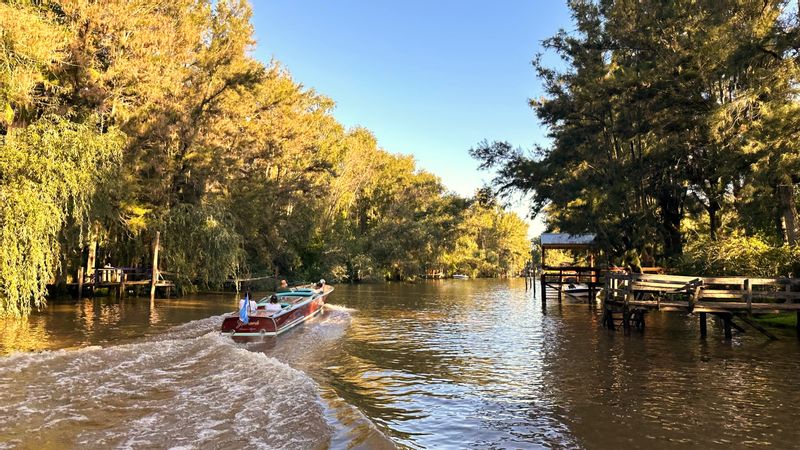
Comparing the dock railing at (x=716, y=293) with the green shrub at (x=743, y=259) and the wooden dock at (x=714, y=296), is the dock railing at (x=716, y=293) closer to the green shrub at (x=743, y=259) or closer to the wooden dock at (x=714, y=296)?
the wooden dock at (x=714, y=296)

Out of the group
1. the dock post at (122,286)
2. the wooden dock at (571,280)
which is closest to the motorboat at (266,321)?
the dock post at (122,286)

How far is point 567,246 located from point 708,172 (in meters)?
10.5

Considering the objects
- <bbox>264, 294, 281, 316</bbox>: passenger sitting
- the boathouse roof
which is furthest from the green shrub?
<bbox>264, 294, 281, 316</bbox>: passenger sitting

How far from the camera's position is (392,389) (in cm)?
1027

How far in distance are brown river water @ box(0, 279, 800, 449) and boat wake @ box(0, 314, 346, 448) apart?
4 centimetres

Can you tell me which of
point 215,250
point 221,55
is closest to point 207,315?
point 215,250

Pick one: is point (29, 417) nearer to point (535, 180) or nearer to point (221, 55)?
point (221, 55)

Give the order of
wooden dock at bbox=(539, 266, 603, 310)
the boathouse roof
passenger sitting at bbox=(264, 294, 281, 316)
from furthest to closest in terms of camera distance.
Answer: the boathouse roof
wooden dock at bbox=(539, 266, 603, 310)
passenger sitting at bbox=(264, 294, 281, 316)

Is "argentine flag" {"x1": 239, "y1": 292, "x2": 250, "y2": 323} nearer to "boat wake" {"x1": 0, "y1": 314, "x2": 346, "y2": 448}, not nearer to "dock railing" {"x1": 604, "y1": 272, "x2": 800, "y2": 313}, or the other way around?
"boat wake" {"x1": 0, "y1": 314, "x2": 346, "y2": 448}

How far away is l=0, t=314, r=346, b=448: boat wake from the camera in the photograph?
7.25 m

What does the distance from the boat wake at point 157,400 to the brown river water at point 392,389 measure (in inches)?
1.6

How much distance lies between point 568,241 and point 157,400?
30.0 meters

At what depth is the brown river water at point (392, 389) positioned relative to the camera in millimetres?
7426

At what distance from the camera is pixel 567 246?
33750 mm
